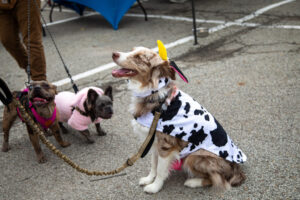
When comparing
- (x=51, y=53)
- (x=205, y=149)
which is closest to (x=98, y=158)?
(x=205, y=149)

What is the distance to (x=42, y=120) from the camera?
3221mm

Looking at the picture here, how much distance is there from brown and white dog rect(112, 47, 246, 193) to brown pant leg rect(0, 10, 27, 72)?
2871mm

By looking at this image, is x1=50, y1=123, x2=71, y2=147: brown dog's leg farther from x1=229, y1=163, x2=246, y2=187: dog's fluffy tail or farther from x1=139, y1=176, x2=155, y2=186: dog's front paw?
x1=229, y1=163, x2=246, y2=187: dog's fluffy tail

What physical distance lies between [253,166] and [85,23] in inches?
320

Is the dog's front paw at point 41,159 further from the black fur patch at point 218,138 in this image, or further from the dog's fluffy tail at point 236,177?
the dog's fluffy tail at point 236,177

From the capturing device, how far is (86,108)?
334 centimetres

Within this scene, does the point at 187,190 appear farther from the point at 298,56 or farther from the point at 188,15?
the point at 188,15

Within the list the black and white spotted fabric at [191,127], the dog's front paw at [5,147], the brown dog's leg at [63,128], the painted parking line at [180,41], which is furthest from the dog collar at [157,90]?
the painted parking line at [180,41]

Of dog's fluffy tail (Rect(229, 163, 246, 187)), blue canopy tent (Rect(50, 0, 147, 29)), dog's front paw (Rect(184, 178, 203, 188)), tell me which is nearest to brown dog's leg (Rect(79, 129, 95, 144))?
dog's front paw (Rect(184, 178, 203, 188))

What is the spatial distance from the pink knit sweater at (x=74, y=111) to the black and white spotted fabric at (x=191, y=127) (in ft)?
3.96

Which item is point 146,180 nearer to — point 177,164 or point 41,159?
point 177,164

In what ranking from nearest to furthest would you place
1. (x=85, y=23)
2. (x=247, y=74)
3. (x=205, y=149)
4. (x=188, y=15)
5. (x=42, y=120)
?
(x=205, y=149) → (x=42, y=120) → (x=247, y=74) → (x=188, y=15) → (x=85, y=23)

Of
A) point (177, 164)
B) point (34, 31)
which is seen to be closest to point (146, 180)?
point (177, 164)

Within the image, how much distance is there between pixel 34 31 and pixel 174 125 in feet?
10.1
